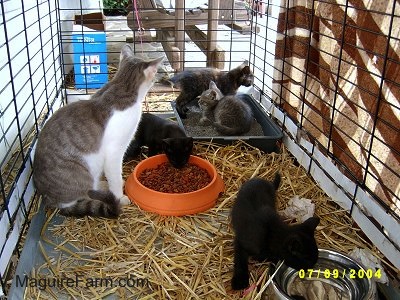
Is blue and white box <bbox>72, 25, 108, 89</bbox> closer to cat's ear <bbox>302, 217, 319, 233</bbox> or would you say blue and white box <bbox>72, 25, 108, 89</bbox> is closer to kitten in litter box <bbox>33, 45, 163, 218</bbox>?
kitten in litter box <bbox>33, 45, 163, 218</bbox>

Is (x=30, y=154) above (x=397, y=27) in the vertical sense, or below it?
below

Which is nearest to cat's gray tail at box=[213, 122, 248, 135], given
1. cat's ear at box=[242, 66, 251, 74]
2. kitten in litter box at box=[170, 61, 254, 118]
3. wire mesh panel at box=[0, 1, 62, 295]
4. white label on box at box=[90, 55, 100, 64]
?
kitten in litter box at box=[170, 61, 254, 118]

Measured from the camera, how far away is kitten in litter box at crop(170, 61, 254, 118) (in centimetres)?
397

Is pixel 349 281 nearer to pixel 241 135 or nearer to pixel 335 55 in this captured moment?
pixel 335 55

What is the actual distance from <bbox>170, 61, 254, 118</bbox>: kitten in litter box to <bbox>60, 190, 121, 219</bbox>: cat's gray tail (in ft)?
5.19

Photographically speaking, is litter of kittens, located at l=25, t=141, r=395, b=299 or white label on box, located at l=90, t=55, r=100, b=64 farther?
white label on box, located at l=90, t=55, r=100, b=64

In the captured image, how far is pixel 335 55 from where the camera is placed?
2602 mm

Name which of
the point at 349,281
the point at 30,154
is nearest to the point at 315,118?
the point at 349,281

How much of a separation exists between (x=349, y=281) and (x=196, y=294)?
2.32ft

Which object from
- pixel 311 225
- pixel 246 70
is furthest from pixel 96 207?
pixel 246 70

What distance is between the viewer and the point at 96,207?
2389 millimetres

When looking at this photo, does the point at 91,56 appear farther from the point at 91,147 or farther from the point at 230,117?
the point at 91,147

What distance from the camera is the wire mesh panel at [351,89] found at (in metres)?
2.10

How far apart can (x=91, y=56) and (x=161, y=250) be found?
2.81 meters
